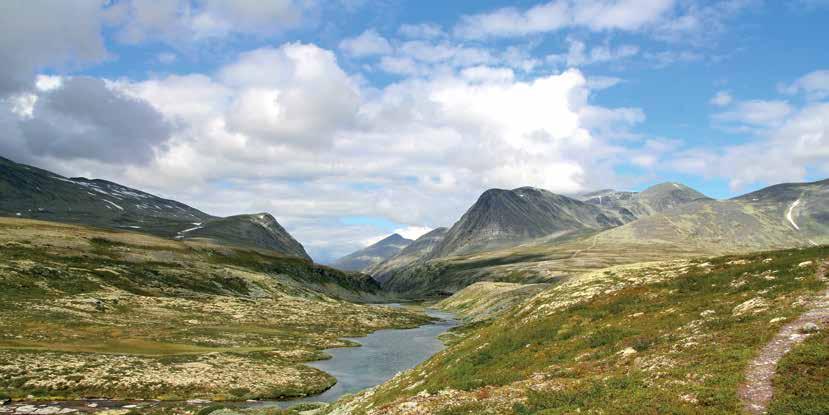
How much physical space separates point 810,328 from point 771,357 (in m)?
4.18

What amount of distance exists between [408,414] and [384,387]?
18.7 m

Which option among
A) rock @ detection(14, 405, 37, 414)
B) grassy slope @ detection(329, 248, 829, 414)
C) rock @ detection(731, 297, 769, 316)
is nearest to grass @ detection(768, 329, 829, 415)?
grassy slope @ detection(329, 248, 829, 414)

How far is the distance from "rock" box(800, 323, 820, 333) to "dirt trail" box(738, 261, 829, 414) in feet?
0.67

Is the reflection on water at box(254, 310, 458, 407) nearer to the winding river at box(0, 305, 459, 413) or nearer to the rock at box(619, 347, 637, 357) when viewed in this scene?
the winding river at box(0, 305, 459, 413)

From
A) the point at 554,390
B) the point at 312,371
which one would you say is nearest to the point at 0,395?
the point at 312,371

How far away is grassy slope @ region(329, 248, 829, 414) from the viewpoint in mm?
24719

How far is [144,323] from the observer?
10281cm

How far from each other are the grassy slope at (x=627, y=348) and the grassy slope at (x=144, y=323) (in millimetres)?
30603

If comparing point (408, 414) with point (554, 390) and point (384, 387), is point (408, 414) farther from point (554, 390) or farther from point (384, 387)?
point (384, 387)

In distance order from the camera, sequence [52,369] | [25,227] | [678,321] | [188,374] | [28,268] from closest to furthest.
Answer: [678,321], [52,369], [188,374], [28,268], [25,227]

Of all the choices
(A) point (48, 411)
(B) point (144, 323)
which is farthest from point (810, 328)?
(B) point (144, 323)

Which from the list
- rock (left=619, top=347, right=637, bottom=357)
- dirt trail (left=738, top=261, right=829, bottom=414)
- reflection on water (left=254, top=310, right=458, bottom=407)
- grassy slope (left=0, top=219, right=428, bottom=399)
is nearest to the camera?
dirt trail (left=738, top=261, right=829, bottom=414)

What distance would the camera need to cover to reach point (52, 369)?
57906 millimetres

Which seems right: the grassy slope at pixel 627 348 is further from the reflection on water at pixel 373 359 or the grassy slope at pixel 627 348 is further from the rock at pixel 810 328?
the reflection on water at pixel 373 359
